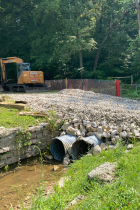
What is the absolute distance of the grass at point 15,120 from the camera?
279 inches

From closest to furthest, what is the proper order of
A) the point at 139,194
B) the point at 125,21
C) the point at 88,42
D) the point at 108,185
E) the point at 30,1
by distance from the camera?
the point at 139,194 → the point at 108,185 → the point at 88,42 → the point at 30,1 → the point at 125,21

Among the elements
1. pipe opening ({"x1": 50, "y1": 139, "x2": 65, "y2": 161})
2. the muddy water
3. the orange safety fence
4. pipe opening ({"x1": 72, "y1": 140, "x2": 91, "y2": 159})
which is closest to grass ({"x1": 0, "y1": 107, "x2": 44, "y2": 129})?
pipe opening ({"x1": 50, "y1": 139, "x2": 65, "y2": 161})

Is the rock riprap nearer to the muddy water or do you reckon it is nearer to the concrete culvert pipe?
the concrete culvert pipe

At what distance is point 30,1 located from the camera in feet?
89.1

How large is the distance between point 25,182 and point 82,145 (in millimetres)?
2518

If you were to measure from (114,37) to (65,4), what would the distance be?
7.56 meters

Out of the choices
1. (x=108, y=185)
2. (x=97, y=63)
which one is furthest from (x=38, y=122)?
(x=97, y=63)

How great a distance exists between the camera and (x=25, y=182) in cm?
551

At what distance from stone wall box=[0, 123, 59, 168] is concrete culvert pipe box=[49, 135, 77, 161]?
13.4 inches

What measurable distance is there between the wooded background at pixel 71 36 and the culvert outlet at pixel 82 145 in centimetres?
1783

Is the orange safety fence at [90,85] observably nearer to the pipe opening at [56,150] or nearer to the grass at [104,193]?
the pipe opening at [56,150]

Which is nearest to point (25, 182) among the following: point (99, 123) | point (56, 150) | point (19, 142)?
point (19, 142)

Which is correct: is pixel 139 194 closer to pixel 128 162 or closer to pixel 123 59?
pixel 128 162

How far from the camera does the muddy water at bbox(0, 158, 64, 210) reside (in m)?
4.58
